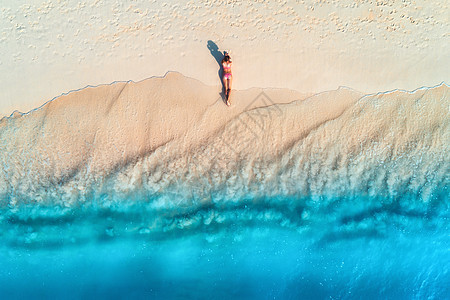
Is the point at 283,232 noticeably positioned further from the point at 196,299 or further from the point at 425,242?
the point at 425,242

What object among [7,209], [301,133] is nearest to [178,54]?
[301,133]

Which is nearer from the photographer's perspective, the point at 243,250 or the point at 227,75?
the point at 227,75

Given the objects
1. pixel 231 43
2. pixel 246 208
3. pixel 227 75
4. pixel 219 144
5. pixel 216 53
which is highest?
pixel 231 43

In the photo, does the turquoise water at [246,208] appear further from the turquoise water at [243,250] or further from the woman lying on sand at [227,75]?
the woman lying on sand at [227,75]

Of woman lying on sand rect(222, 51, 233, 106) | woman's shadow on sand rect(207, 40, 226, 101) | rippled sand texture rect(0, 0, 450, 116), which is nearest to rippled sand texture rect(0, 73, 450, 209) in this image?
woman lying on sand rect(222, 51, 233, 106)

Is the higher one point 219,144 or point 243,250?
point 219,144

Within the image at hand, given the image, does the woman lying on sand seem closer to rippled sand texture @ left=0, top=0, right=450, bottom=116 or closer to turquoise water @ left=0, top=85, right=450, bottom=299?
rippled sand texture @ left=0, top=0, right=450, bottom=116

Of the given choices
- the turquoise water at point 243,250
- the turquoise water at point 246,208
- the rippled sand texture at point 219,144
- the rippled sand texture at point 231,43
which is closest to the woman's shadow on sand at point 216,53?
the rippled sand texture at point 231,43

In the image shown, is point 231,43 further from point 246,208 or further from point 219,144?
point 246,208

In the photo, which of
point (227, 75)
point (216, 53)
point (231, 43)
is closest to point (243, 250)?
point (227, 75)
